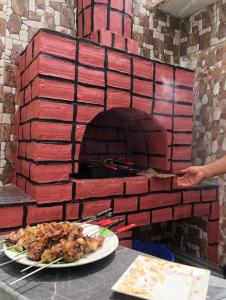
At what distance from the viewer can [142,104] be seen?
1938 millimetres

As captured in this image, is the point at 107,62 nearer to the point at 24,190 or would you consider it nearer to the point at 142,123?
the point at 142,123

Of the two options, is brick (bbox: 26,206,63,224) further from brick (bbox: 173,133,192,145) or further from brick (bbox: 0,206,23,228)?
brick (bbox: 173,133,192,145)

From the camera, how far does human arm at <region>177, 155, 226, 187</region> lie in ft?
5.10

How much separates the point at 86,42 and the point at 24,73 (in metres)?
0.46

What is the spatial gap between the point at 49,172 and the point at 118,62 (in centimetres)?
80

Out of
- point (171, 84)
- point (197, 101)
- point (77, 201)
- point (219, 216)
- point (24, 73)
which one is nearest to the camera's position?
point (77, 201)

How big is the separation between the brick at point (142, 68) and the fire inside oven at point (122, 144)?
242mm

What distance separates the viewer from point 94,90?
1.71 metres

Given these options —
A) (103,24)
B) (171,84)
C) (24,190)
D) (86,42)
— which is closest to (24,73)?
(86,42)

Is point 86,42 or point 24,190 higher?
point 86,42

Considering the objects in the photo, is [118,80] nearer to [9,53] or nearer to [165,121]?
[165,121]

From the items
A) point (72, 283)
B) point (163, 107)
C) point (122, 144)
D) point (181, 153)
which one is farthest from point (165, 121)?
point (72, 283)

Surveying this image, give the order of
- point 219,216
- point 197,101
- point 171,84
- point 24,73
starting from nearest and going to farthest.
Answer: point 24,73 → point 171,84 → point 219,216 → point 197,101

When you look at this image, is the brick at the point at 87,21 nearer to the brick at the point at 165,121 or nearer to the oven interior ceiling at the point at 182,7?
the brick at the point at 165,121
